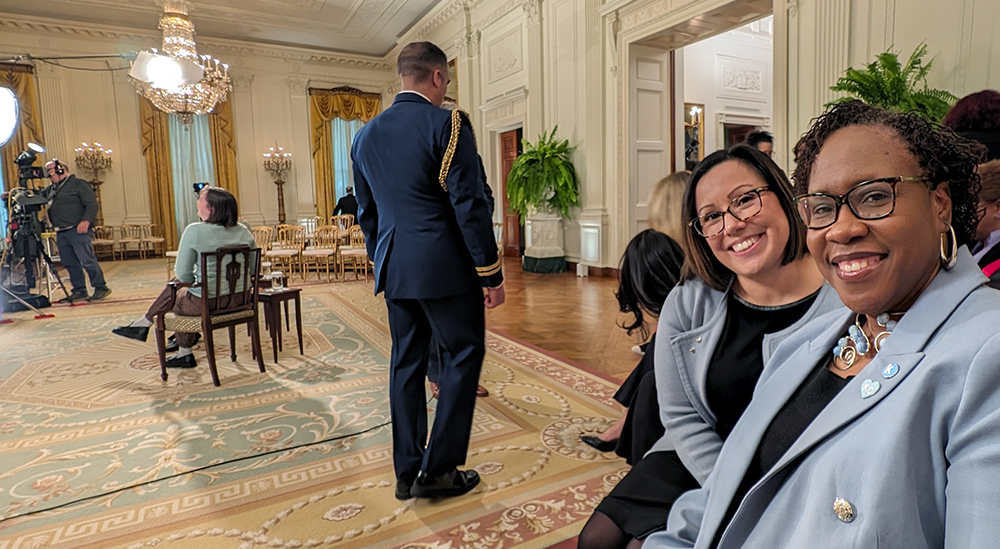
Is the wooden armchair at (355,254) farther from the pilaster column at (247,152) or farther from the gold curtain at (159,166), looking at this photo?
the gold curtain at (159,166)

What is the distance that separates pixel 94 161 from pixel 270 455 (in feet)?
39.8

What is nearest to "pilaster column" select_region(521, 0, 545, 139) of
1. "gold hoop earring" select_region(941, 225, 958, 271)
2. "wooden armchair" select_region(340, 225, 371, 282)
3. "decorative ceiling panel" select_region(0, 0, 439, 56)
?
"decorative ceiling panel" select_region(0, 0, 439, 56)

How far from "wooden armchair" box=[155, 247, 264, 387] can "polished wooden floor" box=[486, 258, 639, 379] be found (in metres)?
2.08

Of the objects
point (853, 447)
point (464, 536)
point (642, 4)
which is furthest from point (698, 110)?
point (853, 447)

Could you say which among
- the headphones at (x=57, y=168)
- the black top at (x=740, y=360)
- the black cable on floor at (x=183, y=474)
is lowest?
the black cable on floor at (x=183, y=474)

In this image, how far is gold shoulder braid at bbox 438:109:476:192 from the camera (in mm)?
1973

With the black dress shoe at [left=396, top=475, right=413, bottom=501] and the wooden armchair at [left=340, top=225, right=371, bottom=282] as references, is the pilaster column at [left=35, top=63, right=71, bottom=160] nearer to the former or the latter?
the wooden armchair at [left=340, top=225, right=371, bottom=282]

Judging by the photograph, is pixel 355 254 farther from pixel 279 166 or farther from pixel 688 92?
pixel 688 92

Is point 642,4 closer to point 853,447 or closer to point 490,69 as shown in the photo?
point 490,69

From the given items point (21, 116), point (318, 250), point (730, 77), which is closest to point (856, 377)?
point (318, 250)

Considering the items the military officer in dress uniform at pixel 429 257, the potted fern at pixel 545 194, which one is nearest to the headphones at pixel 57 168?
the potted fern at pixel 545 194

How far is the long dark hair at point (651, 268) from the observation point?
8.07 feet

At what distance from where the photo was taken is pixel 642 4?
6.91 metres

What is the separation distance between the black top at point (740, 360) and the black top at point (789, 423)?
39 centimetres
